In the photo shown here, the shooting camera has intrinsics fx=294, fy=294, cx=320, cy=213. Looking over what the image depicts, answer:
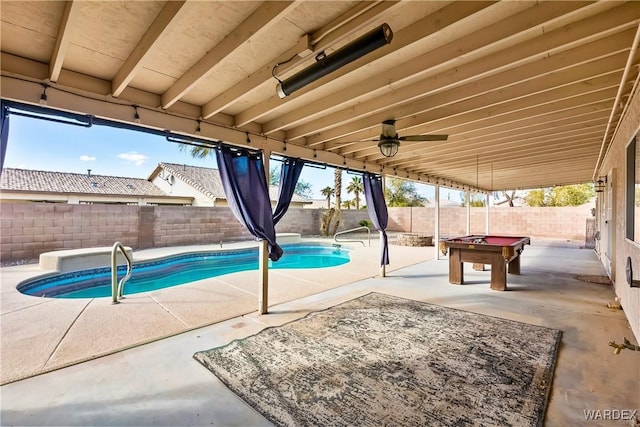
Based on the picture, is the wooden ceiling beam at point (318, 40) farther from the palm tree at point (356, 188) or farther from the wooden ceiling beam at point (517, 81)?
the palm tree at point (356, 188)

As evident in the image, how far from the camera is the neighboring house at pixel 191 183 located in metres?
15.4

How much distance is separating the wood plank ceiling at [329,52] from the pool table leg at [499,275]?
2192 millimetres

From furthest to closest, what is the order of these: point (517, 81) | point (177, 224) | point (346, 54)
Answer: point (177, 224), point (517, 81), point (346, 54)

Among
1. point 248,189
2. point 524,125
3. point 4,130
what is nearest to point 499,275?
point 524,125

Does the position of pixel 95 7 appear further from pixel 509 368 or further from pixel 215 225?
pixel 215 225

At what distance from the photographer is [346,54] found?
1732 mm

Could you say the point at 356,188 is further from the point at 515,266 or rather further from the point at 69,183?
the point at 69,183

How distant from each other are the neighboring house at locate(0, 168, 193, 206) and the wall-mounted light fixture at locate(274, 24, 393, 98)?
13422 millimetres

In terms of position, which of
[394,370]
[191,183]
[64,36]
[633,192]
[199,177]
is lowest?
[394,370]

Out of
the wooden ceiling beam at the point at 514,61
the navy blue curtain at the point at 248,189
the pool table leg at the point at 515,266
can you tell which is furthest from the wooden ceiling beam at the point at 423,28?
the pool table leg at the point at 515,266

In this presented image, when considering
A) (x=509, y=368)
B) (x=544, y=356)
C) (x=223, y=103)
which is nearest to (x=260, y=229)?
(x=223, y=103)

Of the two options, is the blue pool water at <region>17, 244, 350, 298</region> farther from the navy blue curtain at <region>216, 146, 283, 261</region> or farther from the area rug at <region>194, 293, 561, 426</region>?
the area rug at <region>194, 293, 561, 426</region>

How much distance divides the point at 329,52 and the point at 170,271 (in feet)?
23.4

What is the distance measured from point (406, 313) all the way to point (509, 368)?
1.41 m
